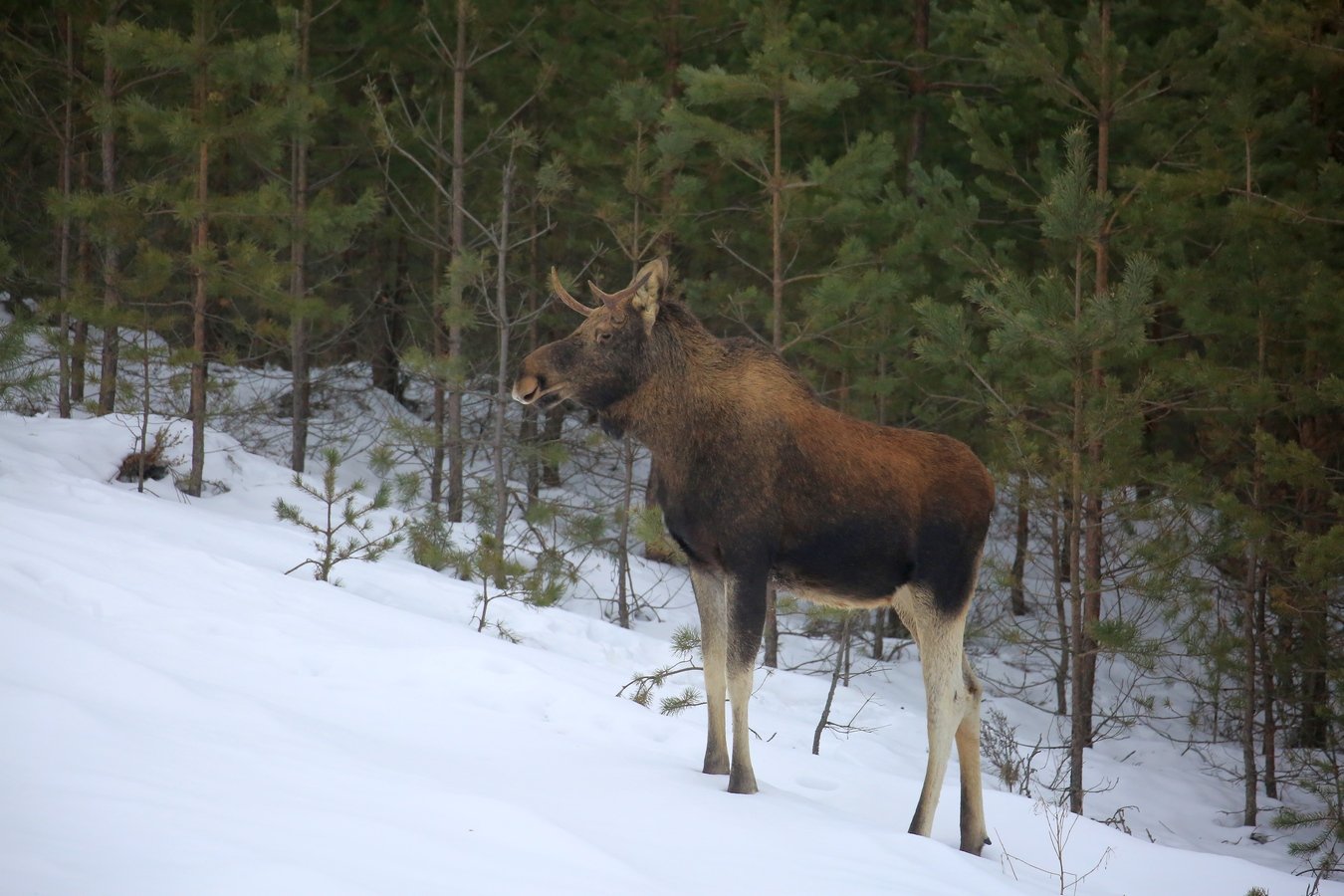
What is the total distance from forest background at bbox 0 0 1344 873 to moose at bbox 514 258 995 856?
14.2 ft

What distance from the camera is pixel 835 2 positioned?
56.8 feet

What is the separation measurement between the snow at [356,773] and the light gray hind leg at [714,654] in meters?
0.16

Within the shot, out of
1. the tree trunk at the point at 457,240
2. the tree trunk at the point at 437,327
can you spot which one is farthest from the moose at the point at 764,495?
the tree trunk at the point at 437,327

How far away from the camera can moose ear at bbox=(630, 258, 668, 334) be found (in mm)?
5422

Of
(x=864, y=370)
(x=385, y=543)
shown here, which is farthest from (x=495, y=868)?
(x=864, y=370)

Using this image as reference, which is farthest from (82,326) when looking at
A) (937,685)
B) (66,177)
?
(937,685)

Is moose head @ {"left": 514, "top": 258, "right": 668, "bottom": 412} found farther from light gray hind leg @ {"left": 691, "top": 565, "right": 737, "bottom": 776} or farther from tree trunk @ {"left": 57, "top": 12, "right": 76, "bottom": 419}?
tree trunk @ {"left": 57, "top": 12, "right": 76, "bottom": 419}

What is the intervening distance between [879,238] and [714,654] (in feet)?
35.5

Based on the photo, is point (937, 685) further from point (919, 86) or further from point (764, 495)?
point (919, 86)

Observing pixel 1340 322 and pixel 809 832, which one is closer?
pixel 809 832

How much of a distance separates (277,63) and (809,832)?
1166 cm

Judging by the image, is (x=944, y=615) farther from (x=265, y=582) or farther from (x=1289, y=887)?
(x=265, y=582)

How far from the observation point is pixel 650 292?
5.43 m

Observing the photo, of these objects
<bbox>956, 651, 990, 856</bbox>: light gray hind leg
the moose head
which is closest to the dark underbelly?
<bbox>956, 651, 990, 856</bbox>: light gray hind leg
